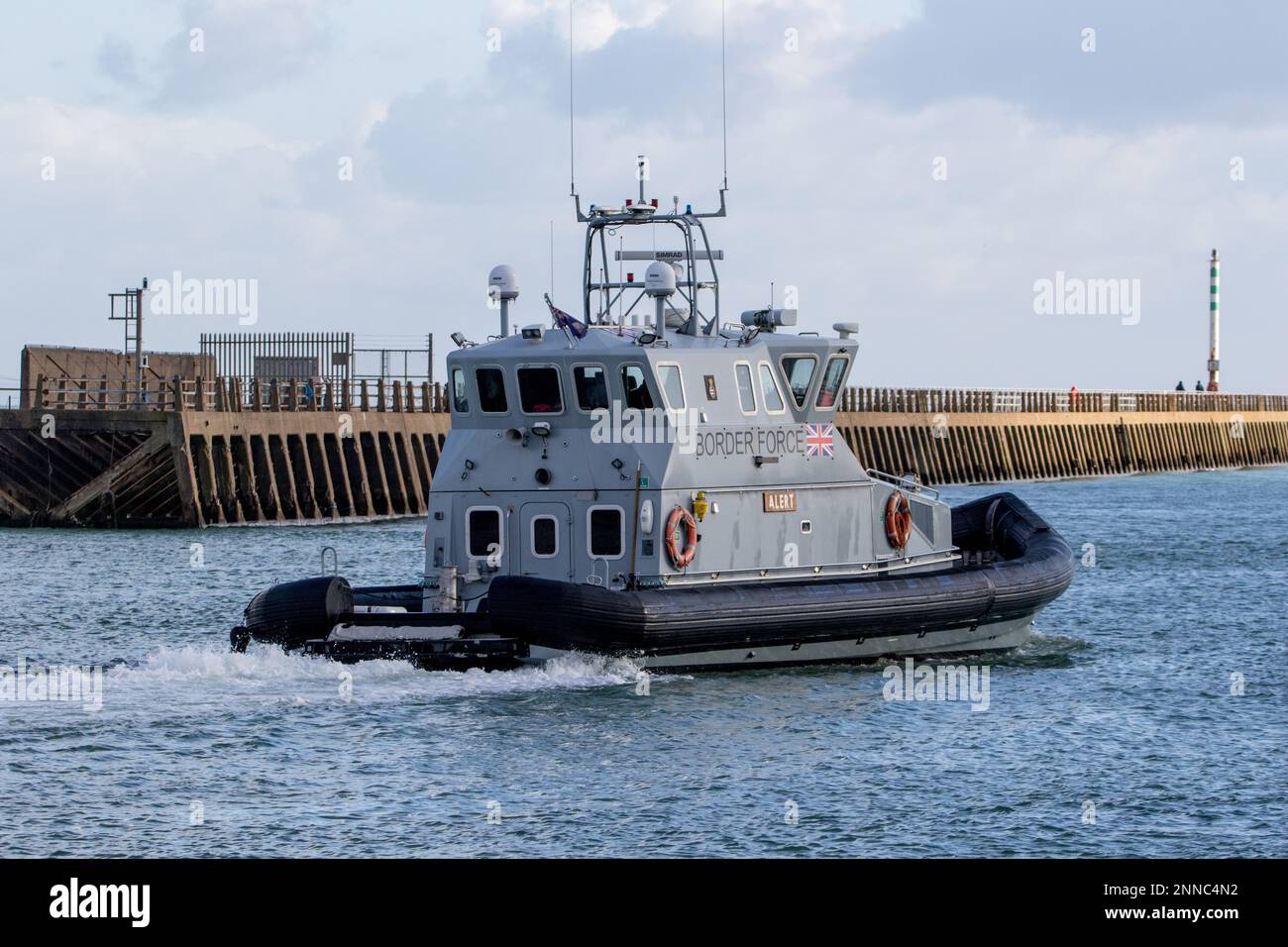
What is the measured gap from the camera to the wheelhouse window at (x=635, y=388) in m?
19.4

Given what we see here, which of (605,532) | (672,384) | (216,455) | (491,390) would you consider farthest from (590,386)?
(216,455)

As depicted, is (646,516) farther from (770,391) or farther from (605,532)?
(770,391)

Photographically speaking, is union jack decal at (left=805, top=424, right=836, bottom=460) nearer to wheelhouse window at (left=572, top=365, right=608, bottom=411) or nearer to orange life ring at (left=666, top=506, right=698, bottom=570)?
orange life ring at (left=666, top=506, right=698, bottom=570)

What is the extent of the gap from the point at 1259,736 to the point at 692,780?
639cm

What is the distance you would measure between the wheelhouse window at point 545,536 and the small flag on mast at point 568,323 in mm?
2034

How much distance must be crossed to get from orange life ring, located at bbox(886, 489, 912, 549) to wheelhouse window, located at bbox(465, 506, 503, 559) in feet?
16.0

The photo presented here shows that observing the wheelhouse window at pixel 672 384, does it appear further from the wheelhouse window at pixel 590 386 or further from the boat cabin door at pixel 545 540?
the boat cabin door at pixel 545 540

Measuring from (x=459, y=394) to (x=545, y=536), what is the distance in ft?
6.50

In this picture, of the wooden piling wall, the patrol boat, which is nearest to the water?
the patrol boat

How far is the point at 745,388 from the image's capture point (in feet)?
67.3

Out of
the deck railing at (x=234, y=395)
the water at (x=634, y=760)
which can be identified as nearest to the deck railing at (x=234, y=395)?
the deck railing at (x=234, y=395)
